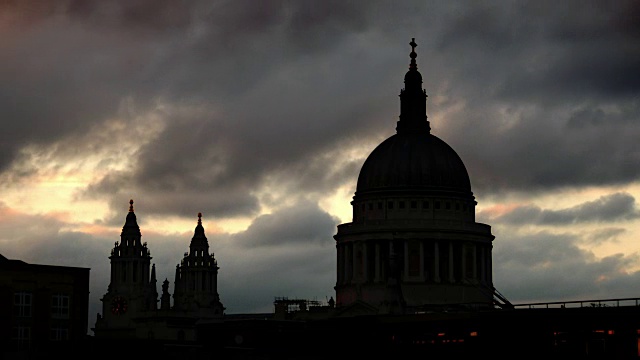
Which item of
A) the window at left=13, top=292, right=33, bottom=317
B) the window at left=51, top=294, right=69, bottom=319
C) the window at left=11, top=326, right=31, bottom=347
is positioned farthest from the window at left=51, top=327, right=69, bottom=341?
the window at left=13, top=292, right=33, bottom=317

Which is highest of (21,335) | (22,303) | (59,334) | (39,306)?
(22,303)

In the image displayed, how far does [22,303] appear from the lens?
565ft

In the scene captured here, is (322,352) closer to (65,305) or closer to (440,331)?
(440,331)

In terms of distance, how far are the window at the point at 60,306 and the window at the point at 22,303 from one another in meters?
2.88

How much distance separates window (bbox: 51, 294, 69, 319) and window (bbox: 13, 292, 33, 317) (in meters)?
2.88

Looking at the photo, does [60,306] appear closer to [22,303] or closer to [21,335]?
[22,303]

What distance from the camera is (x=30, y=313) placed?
173m

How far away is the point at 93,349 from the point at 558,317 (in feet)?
163

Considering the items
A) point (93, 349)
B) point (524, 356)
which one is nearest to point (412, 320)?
point (524, 356)

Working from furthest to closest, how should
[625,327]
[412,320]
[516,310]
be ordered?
[412,320]
[516,310]
[625,327]

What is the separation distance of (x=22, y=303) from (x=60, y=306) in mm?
4918

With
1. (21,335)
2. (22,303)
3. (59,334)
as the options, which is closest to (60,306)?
(59,334)

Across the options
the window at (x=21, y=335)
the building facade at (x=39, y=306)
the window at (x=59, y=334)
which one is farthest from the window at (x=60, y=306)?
the window at (x=21, y=335)

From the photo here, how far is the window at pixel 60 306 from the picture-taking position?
174750 mm
